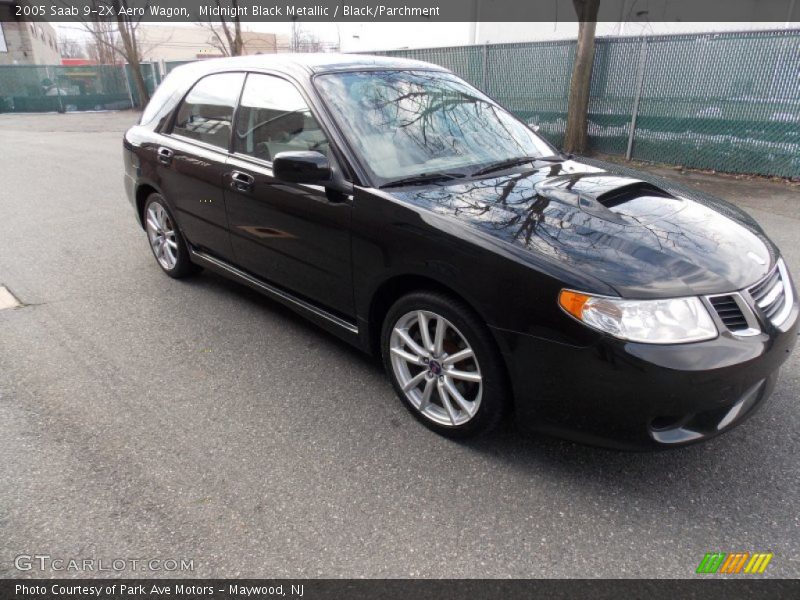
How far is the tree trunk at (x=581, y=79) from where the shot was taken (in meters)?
9.62

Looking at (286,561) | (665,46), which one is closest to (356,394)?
(286,561)

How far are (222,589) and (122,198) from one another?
24.8ft

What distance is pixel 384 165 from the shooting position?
295cm

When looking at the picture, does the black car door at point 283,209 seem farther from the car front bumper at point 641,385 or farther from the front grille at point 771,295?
the front grille at point 771,295

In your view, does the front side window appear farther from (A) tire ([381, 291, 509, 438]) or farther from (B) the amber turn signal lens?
(B) the amber turn signal lens

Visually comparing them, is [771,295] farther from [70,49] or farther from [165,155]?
[70,49]

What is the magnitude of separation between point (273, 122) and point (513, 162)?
4.82 ft

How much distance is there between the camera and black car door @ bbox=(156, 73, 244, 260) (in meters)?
3.87

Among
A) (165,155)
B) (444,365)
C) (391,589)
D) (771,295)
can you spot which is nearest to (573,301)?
(444,365)

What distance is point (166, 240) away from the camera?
4871 millimetres

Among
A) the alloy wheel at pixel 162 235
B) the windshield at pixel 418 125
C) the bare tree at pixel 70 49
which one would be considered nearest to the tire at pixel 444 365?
the windshield at pixel 418 125

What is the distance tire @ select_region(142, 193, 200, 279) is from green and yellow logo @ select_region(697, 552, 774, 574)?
→ 13.2 feet

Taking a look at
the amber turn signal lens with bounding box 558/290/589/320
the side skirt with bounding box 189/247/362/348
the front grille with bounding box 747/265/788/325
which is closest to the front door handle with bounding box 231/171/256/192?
the side skirt with bounding box 189/247/362/348

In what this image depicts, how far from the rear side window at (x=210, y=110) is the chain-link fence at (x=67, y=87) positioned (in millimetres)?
28921
